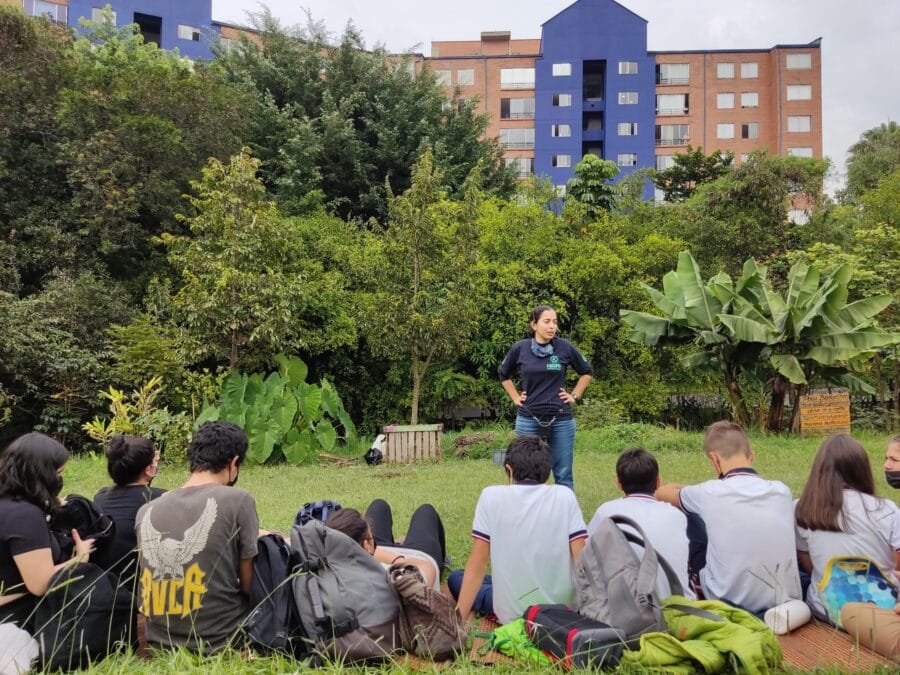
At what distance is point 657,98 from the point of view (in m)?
47.0

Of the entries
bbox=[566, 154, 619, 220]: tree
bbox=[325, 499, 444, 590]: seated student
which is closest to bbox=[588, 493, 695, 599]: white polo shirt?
bbox=[325, 499, 444, 590]: seated student

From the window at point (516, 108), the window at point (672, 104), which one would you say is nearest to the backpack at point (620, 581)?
the window at point (516, 108)

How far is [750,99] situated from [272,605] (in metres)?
52.0

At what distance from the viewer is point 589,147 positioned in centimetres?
4525

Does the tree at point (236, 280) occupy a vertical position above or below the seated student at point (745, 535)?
above

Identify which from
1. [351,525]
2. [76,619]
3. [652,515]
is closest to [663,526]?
[652,515]

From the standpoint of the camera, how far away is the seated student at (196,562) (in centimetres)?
322

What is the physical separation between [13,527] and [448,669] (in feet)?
6.94

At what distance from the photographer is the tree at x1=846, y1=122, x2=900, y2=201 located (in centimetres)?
2958

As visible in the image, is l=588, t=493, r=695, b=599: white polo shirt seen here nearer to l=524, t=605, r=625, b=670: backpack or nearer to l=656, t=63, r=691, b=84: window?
l=524, t=605, r=625, b=670: backpack

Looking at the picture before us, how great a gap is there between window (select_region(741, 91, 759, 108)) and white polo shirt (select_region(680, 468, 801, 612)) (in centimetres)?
5012

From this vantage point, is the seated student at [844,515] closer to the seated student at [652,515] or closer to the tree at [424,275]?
the seated student at [652,515]

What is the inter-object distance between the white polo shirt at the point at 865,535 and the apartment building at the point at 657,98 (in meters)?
42.1

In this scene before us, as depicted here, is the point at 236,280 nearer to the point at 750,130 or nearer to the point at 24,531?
the point at 24,531
